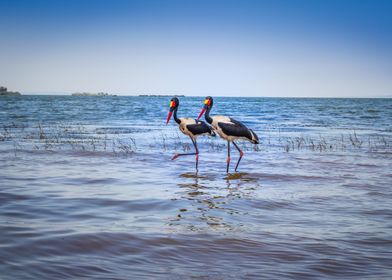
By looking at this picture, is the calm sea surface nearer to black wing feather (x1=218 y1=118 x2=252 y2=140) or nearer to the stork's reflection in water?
the stork's reflection in water

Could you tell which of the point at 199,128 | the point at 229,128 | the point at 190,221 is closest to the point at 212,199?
the point at 190,221

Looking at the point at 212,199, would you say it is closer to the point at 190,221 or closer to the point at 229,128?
the point at 190,221

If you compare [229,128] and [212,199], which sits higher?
[229,128]

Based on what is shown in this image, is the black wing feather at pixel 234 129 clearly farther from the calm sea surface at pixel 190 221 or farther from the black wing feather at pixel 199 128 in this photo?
the calm sea surface at pixel 190 221

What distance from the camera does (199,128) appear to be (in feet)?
43.7

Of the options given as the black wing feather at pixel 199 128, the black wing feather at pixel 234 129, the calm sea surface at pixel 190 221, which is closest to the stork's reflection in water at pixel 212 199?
the calm sea surface at pixel 190 221

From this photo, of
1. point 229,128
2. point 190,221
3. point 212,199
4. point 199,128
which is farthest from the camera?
point 199,128

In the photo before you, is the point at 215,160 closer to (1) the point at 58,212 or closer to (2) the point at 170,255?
(1) the point at 58,212

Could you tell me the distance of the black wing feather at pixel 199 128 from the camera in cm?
1327

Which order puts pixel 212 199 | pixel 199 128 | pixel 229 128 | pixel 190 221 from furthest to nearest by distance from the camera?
pixel 199 128 → pixel 229 128 → pixel 212 199 → pixel 190 221

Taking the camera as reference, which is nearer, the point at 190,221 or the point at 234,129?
the point at 190,221

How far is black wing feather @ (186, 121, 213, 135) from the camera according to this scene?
43.5 ft

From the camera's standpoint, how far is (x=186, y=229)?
18.8 feet

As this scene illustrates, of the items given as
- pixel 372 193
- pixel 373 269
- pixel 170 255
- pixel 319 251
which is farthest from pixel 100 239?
pixel 372 193
